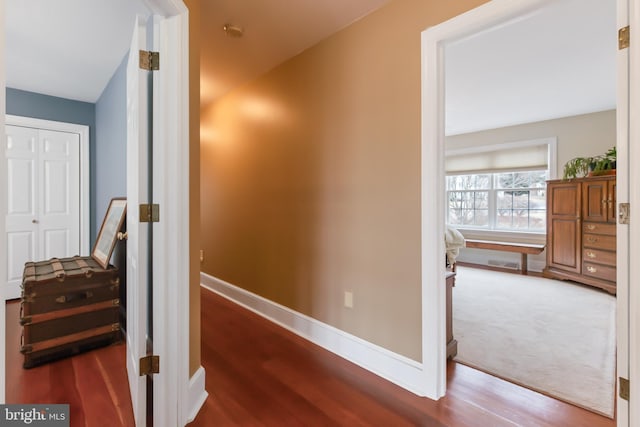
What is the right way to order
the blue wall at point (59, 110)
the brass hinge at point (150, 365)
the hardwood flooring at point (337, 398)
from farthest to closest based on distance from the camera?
1. the blue wall at point (59, 110)
2. the hardwood flooring at point (337, 398)
3. the brass hinge at point (150, 365)

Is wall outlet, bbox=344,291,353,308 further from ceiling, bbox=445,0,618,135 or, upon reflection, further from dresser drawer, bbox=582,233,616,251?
dresser drawer, bbox=582,233,616,251

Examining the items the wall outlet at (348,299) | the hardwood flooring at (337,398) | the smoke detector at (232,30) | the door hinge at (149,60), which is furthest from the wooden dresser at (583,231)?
the door hinge at (149,60)

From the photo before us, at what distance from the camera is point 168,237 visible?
148 cm

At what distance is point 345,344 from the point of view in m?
2.24

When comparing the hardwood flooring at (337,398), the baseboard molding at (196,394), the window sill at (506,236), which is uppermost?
the window sill at (506,236)

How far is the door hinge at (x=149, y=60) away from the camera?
A: 1.46 meters

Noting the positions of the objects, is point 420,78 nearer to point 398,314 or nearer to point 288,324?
point 398,314

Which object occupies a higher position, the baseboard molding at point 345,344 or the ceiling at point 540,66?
the ceiling at point 540,66

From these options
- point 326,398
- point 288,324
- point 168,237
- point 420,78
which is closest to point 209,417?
point 326,398

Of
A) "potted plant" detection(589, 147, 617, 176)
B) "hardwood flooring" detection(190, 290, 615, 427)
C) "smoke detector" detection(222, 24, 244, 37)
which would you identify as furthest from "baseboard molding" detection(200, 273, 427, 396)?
"potted plant" detection(589, 147, 617, 176)

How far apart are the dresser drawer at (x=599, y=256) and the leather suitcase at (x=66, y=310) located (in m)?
5.53

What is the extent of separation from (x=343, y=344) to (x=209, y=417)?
1.03m

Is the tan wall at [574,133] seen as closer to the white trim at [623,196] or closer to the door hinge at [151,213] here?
the white trim at [623,196]

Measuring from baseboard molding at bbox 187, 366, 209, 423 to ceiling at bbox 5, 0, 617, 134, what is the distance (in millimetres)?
2023
